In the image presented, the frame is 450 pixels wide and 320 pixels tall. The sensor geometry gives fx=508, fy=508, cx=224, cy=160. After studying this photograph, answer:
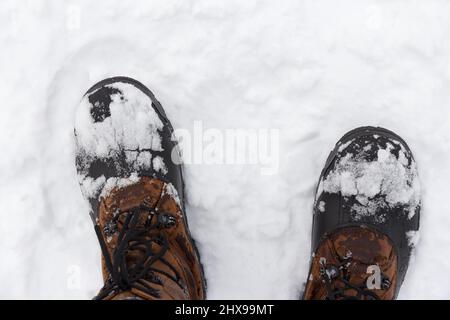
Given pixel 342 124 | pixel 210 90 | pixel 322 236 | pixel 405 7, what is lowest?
pixel 322 236

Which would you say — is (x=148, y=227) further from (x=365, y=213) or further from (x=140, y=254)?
(x=365, y=213)

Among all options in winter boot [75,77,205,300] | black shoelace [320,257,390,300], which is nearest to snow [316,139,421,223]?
black shoelace [320,257,390,300]

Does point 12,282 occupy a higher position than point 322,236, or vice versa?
point 322,236

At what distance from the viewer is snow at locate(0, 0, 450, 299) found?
5.24 ft

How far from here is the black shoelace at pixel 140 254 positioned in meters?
1.42

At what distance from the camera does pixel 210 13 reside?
64.0 inches

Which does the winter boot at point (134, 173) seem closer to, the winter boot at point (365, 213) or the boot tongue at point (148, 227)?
the boot tongue at point (148, 227)

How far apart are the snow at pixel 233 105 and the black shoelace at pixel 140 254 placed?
0.15m

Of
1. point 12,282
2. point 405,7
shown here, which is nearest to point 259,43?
point 405,7

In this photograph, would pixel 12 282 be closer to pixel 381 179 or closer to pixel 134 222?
pixel 134 222

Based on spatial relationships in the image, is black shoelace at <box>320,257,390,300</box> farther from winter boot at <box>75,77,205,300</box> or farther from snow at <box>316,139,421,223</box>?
winter boot at <box>75,77,205,300</box>

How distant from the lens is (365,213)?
1605 mm

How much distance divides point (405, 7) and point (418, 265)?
820 mm

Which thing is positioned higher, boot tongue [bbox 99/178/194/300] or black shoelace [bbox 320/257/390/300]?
boot tongue [bbox 99/178/194/300]
